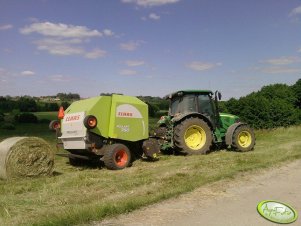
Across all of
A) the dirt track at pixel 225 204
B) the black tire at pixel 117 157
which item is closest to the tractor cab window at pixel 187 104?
the black tire at pixel 117 157

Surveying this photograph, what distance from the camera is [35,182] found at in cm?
843

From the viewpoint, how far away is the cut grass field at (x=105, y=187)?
5.84 metres

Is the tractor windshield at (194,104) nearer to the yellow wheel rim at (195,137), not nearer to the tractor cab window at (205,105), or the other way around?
the tractor cab window at (205,105)

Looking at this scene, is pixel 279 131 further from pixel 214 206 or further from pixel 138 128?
pixel 214 206

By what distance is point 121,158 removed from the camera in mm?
10523

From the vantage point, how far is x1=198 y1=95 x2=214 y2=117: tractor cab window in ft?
43.1

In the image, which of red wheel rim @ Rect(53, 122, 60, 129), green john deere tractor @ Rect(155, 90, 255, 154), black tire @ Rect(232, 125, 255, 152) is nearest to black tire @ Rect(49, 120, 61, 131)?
red wheel rim @ Rect(53, 122, 60, 129)

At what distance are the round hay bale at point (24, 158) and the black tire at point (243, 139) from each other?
6.10 metres

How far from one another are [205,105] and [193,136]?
1.10 metres

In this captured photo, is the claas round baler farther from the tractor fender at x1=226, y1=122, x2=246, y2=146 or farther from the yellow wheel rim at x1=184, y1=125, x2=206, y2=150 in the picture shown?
the tractor fender at x1=226, y1=122, x2=246, y2=146

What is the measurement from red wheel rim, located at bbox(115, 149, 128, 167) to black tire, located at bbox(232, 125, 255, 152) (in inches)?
159

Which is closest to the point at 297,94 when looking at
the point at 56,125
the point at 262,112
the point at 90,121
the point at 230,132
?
the point at 262,112

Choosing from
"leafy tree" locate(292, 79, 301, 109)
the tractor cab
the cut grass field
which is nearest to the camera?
the cut grass field

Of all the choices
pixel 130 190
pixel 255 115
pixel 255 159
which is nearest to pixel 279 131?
pixel 255 115
